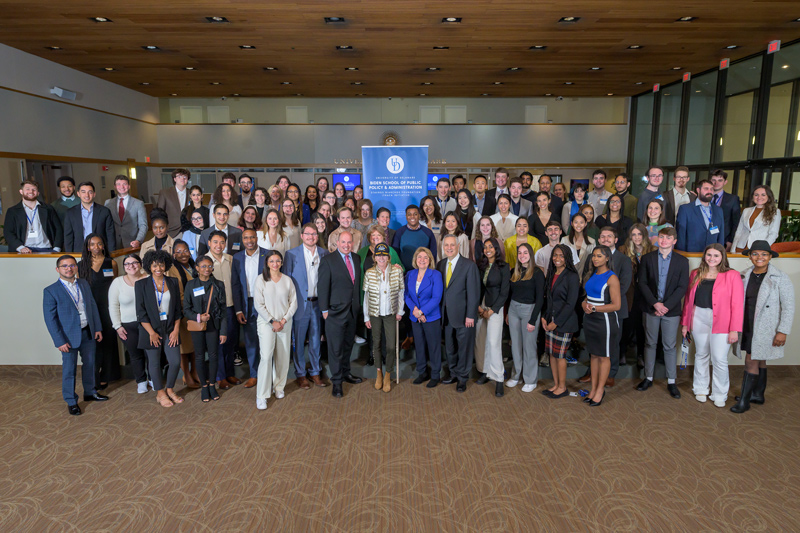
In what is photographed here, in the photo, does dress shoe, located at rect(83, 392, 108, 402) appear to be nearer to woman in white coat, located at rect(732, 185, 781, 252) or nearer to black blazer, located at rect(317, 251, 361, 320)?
black blazer, located at rect(317, 251, 361, 320)

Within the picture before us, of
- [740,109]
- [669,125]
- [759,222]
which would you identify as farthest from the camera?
[669,125]

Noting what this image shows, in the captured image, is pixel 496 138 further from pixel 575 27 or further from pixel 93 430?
pixel 93 430

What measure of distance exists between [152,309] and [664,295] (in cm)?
536

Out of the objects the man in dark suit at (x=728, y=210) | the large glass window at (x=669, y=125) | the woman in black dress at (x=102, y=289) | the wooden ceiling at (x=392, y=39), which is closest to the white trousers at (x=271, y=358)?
the woman in black dress at (x=102, y=289)

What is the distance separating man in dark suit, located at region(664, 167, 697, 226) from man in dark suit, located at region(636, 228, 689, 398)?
105 cm

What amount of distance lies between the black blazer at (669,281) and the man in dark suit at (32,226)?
6878mm

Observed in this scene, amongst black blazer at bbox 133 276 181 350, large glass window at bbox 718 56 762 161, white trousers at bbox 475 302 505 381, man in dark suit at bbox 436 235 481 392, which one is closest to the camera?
black blazer at bbox 133 276 181 350

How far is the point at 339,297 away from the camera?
506 centimetres

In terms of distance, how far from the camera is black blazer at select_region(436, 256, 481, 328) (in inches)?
199

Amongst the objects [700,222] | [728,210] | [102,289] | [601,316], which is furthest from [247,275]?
[728,210]

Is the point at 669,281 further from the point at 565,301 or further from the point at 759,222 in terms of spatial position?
the point at 759,222

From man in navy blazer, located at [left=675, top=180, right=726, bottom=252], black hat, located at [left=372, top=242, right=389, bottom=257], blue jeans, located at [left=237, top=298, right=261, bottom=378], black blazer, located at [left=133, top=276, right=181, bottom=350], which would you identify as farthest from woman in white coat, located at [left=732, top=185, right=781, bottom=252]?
black blazer, located at [left=133, top=276, right=181, bottom=350]

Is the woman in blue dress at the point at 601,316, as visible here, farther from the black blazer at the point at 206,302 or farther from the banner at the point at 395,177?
the black blazer at the point at 206,302

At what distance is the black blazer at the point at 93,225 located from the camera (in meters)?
5.49
